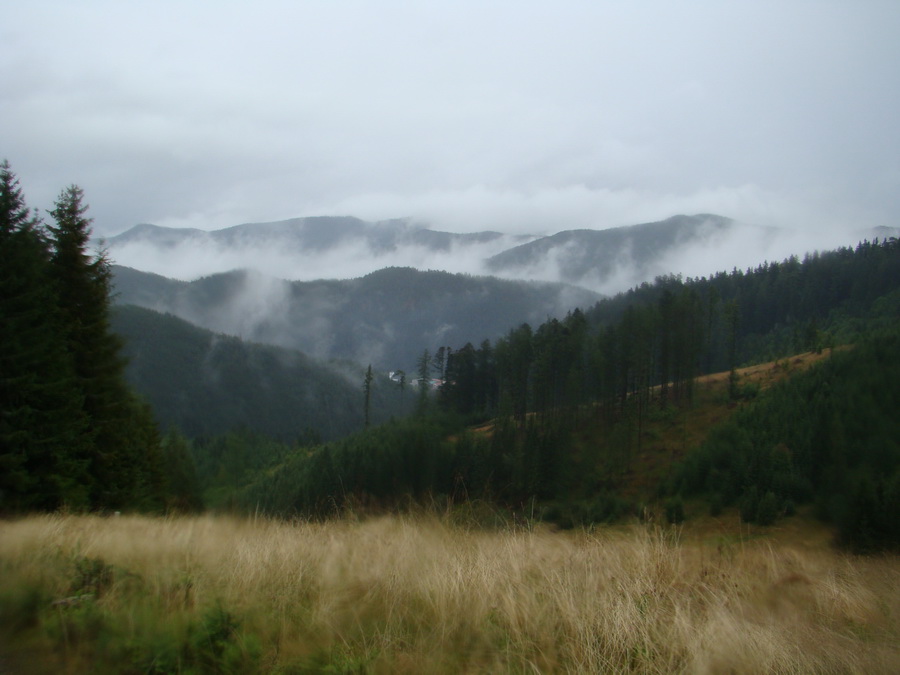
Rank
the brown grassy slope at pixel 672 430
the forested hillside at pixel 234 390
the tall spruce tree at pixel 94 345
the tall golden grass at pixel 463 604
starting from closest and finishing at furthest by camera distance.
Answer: the tall golden grass at pixel 463 604
the tall spruce tree at pixel 94 345
the brown grassy slope at pixel 672 430
the forested hillside at pixel 234 390

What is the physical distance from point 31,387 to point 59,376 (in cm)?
176

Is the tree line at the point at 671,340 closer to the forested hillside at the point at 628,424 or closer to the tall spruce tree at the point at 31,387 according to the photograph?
the forested hillside at the point at 628,424

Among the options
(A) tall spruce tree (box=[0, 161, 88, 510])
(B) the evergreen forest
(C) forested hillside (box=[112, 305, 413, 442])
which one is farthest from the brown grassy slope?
(C) forested hillside (box=[112, 305, 413, 442])

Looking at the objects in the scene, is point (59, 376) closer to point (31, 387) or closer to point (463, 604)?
point (31, 387)

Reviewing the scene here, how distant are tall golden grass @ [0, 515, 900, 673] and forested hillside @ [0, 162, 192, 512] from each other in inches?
409

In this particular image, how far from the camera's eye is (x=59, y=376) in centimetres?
1590

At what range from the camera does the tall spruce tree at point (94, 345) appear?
18.2 meters

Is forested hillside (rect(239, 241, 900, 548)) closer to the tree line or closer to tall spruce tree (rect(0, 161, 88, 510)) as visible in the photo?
the tree line

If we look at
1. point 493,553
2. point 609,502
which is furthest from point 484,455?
point 493,553

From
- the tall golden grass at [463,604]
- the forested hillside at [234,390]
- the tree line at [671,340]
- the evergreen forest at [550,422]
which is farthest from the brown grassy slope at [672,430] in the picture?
the forested hillside at [234,390]

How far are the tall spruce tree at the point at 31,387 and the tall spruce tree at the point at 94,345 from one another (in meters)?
1.65

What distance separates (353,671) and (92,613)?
2043 mm

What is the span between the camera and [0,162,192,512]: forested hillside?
1412 centimetres

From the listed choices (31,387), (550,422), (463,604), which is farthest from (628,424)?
(463,604)
